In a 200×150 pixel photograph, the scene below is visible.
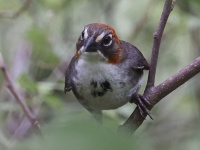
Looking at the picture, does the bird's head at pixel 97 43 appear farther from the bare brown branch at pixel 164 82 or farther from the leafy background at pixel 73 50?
the leafy background at pixel 73 50

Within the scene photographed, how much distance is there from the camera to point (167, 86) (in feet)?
5.12

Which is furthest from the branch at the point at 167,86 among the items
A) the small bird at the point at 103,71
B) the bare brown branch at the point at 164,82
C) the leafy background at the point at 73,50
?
the leafy background at the point at 73,50

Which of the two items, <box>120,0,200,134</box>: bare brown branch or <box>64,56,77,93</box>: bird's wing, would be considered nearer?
<box>120,0,200,134</box>: bare brown branch

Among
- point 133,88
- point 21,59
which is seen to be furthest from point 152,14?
point 133,88

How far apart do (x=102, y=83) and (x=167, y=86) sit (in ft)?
1.80

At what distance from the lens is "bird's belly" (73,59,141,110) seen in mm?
2053

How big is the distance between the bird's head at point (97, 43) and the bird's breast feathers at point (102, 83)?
0.03 m

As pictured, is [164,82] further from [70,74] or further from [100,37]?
[70,74]

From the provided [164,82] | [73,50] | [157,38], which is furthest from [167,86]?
[73,50]

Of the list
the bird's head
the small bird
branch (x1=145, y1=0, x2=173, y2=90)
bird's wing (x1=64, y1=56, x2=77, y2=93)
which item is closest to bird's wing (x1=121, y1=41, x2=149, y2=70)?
the small bird

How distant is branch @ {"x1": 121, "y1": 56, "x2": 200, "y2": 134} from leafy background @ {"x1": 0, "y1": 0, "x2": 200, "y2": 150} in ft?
2.43

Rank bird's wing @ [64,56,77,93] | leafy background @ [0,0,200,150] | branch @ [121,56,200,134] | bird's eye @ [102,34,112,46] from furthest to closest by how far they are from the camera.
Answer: leafy background @ [0,0,200,150] < bird's wing @ [64,56,77,93] < bird's eye @ [102,34,112,46] < branch @ [121,56,200,134]

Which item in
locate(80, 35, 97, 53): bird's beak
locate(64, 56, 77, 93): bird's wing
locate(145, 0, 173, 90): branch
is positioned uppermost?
locate(145, 0, 173, 90): branch

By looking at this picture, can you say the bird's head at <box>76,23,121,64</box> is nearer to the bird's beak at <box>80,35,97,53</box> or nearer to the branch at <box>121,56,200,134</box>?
the bird's beak at <box>80,35,97,53</box>
